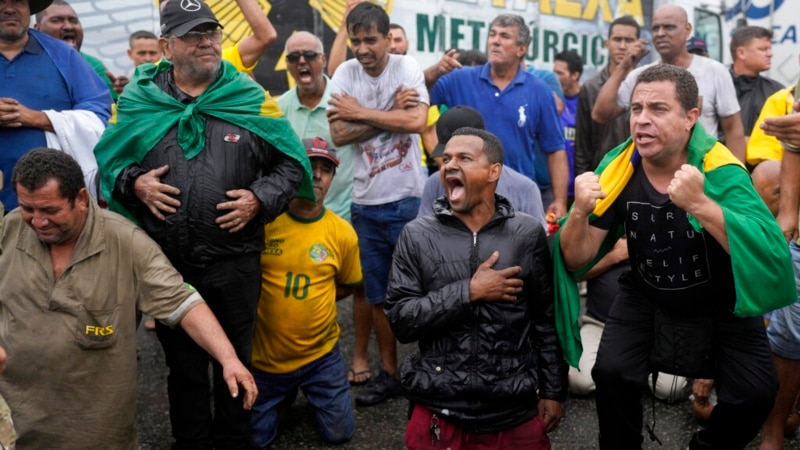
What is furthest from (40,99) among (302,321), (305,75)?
(305,75)

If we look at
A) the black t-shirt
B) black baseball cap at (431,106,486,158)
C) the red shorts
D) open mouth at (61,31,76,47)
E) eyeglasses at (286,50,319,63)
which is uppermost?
open mouth at (61,31,76,47)

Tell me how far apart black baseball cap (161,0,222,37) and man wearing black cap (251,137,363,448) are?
986mm

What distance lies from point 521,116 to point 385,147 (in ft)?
3.11

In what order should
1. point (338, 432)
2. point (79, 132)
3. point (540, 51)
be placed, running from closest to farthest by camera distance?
point (79, 132), point (338, 432), point (540, 51)

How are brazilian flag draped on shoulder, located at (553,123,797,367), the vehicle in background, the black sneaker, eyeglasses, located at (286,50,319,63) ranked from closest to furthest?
1. brazilian flag draped on shoulder, located at (553,123,797,367)
2. the black sneaker
3. eyeglasses, located at (286,50,319,63)
4. the vehicle in background

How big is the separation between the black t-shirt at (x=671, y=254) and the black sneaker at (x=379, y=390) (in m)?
2.05

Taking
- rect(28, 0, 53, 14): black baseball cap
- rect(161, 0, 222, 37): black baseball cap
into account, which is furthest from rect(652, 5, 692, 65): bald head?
rect(28, 0, 53, 14): black baseball cap

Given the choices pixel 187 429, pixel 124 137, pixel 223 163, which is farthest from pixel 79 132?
pixel 187 429

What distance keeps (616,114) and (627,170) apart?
118 inches

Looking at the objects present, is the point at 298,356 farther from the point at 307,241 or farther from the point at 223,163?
the point at 223,163

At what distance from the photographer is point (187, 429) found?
166 inches

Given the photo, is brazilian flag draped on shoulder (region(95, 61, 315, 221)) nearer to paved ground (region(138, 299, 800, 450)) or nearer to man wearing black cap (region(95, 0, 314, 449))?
man wearing black cap (region(95, 0, 314, 449))

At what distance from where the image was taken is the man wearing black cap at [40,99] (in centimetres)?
432

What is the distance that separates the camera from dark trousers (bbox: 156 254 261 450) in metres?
4.16
